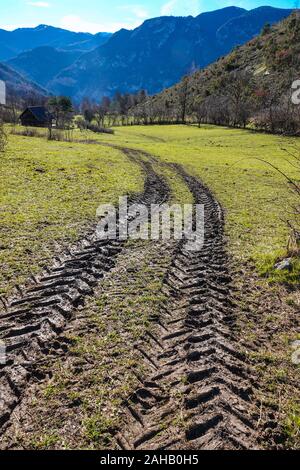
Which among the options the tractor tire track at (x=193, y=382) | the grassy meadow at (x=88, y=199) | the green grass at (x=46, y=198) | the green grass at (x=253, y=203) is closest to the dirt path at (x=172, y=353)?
the tractor tire track at (x=193, y=382)

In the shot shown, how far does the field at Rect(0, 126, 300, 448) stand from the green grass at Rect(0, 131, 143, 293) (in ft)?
0.13

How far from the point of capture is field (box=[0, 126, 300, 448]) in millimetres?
5035

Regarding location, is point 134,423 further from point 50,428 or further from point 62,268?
point 62,268

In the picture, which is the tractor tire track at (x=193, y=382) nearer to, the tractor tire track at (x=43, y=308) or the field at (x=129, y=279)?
the field at (x=129, y=279)

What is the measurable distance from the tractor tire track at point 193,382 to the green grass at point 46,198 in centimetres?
390

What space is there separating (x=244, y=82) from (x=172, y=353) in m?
109

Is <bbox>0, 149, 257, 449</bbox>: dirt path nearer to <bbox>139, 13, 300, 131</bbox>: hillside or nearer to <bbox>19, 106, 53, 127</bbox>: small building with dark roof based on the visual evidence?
<bbox>139, 13, 300, 131</bbox>: hillside

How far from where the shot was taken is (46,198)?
1595 cm

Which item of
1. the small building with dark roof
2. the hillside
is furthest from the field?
the small building with dark roof

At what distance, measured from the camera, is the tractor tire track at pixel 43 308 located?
215 inches

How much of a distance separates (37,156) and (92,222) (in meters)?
15.8

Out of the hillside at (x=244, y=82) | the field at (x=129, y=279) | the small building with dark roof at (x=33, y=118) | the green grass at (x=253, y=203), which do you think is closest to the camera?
the field at (x=129, y=279)

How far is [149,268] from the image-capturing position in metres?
9.52

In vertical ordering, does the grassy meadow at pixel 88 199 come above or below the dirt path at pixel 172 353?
above
